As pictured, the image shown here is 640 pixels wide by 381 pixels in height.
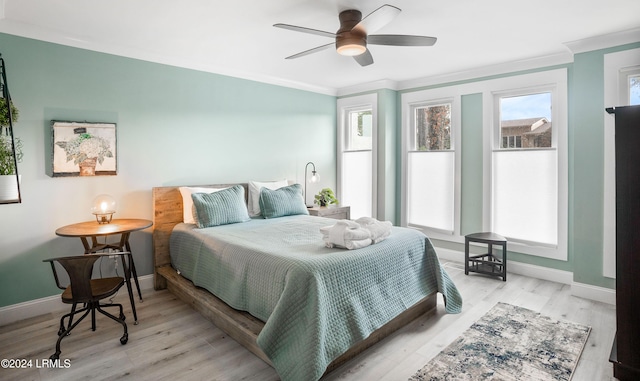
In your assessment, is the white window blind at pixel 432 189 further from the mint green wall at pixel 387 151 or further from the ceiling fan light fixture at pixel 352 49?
the ceiling fan light fixture at pixel 352 49

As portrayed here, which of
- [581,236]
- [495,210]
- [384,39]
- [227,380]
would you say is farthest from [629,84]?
[227,380]

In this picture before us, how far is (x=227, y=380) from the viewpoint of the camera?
2.23 metres

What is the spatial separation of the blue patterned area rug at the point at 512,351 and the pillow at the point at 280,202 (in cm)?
231

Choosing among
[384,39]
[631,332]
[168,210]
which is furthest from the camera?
[168,210]

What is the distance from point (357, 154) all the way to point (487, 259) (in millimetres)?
2447

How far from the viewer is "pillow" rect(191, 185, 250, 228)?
11.8 feet

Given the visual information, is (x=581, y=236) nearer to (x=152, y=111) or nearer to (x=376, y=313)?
(x=376, y=313)

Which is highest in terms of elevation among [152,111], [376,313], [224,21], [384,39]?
[224,21]

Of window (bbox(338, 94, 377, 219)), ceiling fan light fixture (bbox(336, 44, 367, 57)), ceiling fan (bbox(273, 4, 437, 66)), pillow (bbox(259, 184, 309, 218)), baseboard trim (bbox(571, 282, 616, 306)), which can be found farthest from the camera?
window (bbox(338, 94, 377, 219))

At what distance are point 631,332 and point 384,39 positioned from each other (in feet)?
8.36

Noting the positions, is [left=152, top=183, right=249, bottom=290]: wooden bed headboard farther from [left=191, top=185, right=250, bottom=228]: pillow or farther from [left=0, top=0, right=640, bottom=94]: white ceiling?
[left=0, top=0, right=640, bottom=94]: white ceiling

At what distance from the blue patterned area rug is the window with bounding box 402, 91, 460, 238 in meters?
1.98

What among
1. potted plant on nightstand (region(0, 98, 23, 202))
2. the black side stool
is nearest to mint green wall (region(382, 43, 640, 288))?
the black side stool

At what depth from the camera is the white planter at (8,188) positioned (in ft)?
7.95
